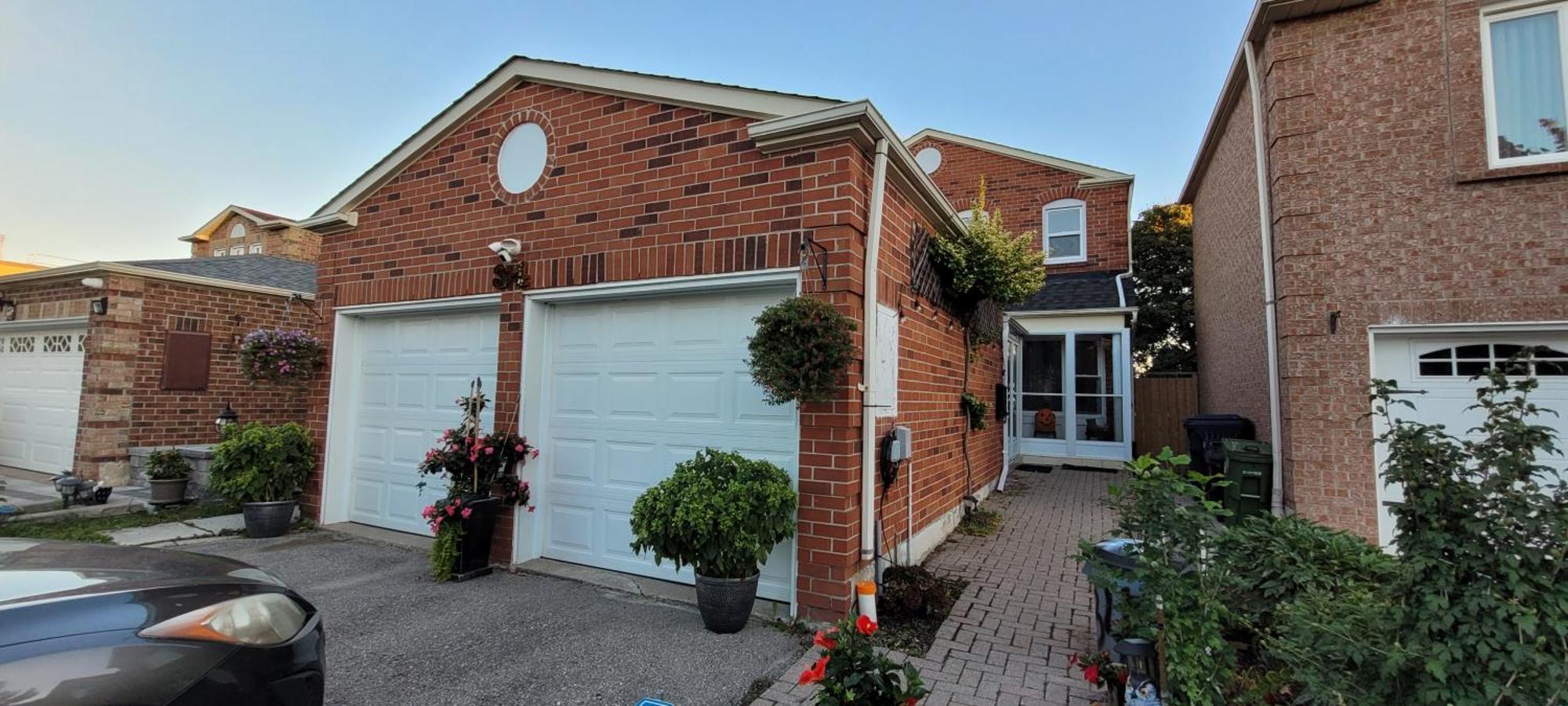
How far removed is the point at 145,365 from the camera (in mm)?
8555

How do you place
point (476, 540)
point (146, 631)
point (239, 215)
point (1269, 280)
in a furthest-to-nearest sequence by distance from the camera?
point (239, 215)
point (1269, 280)
point (476, 540)
point (146, 631)

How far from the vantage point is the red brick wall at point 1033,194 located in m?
12.8

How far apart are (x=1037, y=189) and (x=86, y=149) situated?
1653 cm

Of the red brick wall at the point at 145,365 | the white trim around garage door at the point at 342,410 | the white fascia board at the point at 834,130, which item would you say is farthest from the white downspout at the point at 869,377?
the red brick wall at the point at 145,365

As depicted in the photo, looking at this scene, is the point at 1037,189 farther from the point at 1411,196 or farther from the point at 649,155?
the point at 649,155

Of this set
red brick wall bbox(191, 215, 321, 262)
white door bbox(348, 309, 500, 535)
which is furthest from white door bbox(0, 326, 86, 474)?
red brick wall bbox(191, 215, 321, 262)

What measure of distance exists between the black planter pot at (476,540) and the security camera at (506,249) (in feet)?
6.45

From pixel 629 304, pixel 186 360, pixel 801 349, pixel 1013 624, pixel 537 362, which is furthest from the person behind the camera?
pixel 186 360

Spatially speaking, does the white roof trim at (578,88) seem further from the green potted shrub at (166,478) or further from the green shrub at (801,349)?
the green potted shrub at (166,478)

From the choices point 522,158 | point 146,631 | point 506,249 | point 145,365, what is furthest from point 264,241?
point 146,631

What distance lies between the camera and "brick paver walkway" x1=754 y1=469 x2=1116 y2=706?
3027mm

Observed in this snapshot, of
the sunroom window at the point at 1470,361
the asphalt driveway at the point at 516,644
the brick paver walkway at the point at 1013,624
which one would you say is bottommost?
the asphalt driveway at the point at 516,644

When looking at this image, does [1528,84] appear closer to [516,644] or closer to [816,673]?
[816,673]

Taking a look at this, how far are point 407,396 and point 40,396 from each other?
26.6ft
